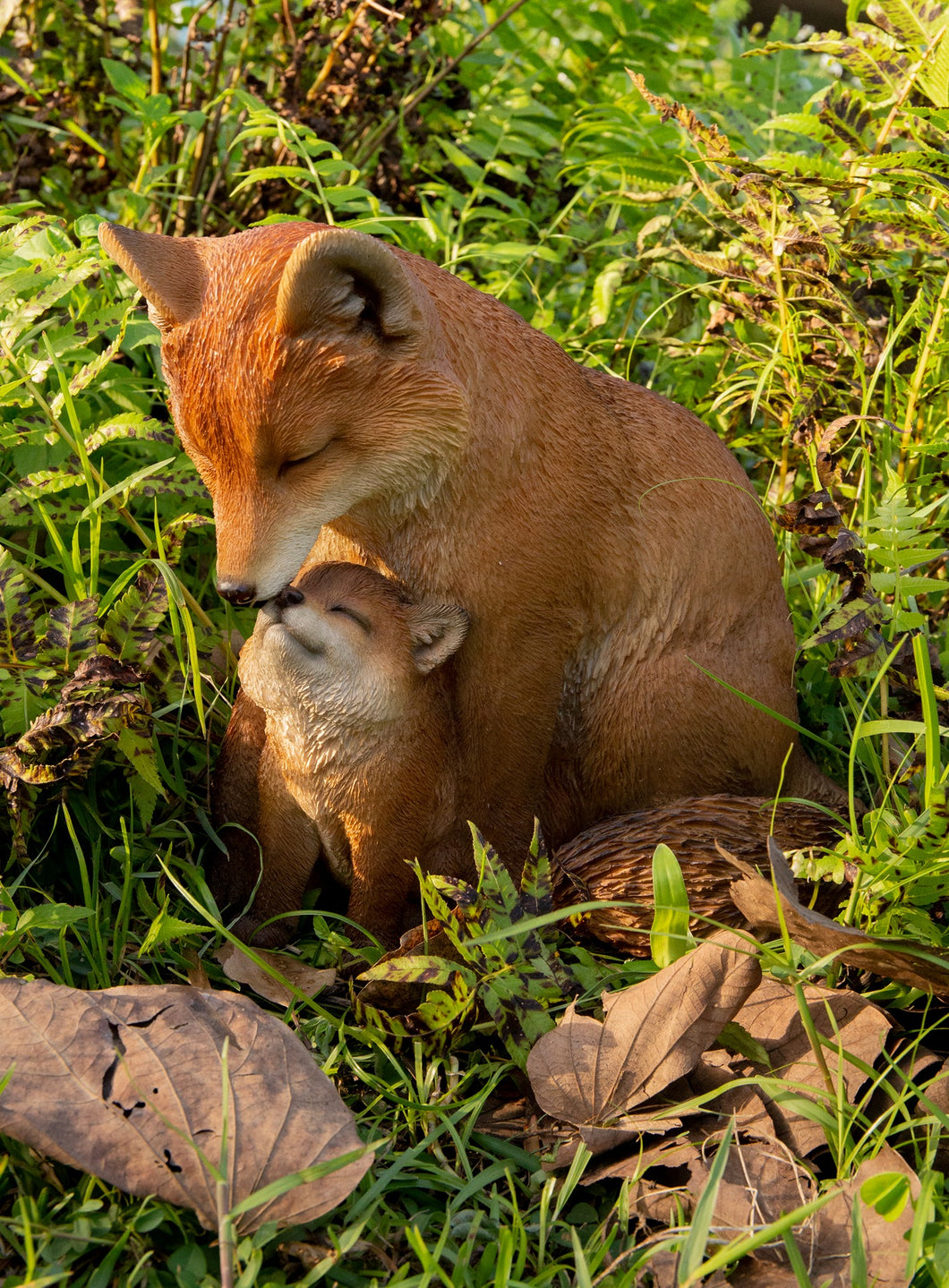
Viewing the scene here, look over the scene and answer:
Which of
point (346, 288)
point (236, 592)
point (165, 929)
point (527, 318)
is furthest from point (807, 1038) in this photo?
point (527, 318)

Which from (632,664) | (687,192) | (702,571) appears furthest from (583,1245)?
(687,192)

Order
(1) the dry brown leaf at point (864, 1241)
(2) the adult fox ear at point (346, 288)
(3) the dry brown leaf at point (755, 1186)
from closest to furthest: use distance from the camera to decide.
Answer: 1. (1) the dry brown leaf at point (864, 1241)
2. (3) the dry brown leaf at point (755, 1186)
3. (2) the adult fox ear at point (346, 288)

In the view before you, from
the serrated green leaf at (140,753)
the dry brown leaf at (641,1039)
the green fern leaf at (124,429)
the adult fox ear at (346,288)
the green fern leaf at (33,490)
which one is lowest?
the dry brown leaf at (641,1039)

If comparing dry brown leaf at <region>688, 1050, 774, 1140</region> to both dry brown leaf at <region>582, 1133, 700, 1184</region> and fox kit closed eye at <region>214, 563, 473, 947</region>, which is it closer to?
dry brown leaf at <region>582, 1133, 700, 1184</region>

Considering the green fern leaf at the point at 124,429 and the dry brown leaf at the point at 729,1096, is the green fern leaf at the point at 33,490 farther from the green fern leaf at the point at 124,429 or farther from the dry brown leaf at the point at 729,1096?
the dry brown leaf at the point at 729,1096

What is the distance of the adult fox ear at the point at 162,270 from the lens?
2684mm

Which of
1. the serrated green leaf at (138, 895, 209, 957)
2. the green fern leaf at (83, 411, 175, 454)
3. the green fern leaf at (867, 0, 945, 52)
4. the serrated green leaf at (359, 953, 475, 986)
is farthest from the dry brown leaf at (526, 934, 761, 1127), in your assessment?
the green fern leaf at (867, 0, 945, 52)

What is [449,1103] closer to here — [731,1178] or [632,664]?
[731,1178]

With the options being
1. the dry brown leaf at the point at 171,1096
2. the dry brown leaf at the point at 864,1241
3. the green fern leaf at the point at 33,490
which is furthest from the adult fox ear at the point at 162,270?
the dry brown leaf at the point at 864,1241

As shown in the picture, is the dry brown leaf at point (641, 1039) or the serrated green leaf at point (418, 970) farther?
the serrated green leaf at point (418, 970)

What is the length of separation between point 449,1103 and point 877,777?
164cm

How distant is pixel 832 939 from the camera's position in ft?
8.64

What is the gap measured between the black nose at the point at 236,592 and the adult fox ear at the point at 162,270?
0.58 meters

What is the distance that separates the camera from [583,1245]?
239 centimetres
